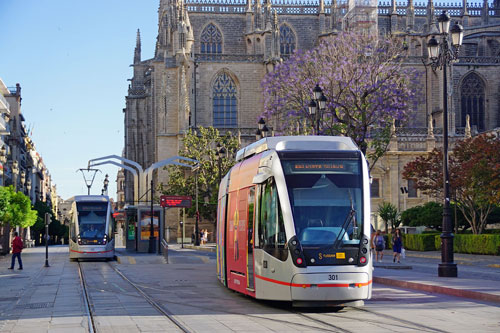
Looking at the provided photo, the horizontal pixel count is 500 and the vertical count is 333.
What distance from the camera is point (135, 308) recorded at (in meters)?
14.5

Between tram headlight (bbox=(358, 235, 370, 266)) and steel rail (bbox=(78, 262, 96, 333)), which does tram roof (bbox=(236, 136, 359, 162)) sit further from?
steel rail (bbox=(78, 262, 96, 333))

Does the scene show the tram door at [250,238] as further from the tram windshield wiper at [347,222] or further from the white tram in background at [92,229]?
the white tram in background at [92,229]

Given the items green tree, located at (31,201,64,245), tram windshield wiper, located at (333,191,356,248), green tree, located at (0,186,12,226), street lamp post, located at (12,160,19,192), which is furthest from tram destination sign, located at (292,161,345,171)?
green tree, located at (31,201,64,245)

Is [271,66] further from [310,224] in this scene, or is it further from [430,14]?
[310,224]

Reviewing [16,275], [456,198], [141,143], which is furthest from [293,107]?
[141,143]

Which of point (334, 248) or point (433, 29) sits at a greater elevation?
point (433, 29)

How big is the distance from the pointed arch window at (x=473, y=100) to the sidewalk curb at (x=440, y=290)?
52.1 metres

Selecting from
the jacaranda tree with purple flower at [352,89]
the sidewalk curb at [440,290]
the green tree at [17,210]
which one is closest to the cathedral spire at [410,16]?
the jacaranda tree with purple flower at [352,89]

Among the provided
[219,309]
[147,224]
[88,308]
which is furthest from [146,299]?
[147,224]

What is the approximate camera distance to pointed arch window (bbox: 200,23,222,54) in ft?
243

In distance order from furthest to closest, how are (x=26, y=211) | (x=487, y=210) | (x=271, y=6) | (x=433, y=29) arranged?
(x=271, y=6) → (x=433, y=29) → (x=26, y=211) → (x=487, y=210)

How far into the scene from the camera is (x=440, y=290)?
17625 millimetres

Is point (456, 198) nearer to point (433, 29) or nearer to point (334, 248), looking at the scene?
point (433, 29)

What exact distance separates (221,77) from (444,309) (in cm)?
5792
